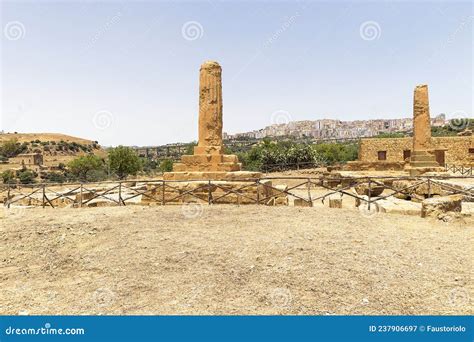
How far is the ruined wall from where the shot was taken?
97.0 ft

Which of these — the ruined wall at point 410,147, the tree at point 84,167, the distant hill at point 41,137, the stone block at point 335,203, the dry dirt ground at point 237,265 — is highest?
the distant hill at point 41,137

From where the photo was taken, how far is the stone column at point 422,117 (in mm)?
19375

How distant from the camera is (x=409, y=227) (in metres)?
7.69

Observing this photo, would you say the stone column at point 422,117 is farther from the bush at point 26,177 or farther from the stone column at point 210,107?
the bush at point 26,177

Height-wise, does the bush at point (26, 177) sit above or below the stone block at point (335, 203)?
below

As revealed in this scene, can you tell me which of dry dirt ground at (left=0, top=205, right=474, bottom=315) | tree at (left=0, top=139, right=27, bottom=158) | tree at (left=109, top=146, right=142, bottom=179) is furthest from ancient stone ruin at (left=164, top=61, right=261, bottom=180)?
tree at (left=0, top=139, right=27, bottom=158)

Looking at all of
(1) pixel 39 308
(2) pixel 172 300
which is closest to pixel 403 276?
(2) pixel 172 300

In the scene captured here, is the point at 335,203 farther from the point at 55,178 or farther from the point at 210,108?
the point at 55,178

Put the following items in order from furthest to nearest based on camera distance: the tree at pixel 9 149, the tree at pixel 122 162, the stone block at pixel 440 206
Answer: the tree at pixel 9 149 < the tree at pixel 122 162 < the stone block at pixel 440 206

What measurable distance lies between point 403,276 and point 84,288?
4301 mm

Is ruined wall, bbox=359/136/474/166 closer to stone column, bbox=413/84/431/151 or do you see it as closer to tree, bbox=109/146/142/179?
stone column, bbox=413/84/431/151

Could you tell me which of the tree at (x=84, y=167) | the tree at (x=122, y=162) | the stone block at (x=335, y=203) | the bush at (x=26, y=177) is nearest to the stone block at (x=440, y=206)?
the stone block at (x=335, y=203)

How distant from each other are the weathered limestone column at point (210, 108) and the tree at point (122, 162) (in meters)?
32.1

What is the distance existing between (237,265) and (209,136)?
7.98m
